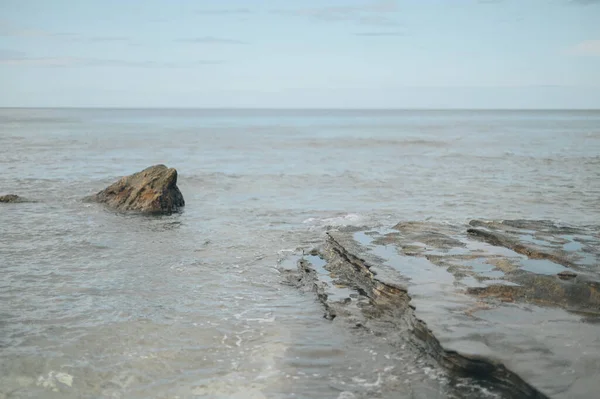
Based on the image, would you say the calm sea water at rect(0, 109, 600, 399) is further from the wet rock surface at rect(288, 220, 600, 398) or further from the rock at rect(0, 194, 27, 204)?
the rock at rect(0, 194, 27, 204)

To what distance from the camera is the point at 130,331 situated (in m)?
7.56

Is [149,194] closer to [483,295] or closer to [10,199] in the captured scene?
[10,199]

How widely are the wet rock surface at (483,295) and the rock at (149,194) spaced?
7097 mm

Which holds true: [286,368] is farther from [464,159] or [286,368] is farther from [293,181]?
[464,159]

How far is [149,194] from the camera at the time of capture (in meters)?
16.7

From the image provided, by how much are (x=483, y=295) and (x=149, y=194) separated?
1168 centimetres

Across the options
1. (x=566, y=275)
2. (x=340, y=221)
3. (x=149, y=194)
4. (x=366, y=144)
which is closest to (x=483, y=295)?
(x=566, y=275)

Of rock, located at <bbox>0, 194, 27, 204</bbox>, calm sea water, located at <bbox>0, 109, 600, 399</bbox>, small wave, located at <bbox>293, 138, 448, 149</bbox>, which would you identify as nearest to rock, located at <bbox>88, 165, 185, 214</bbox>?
calm sea water, located at <bbox>0, 109, 600, 399</bbox>

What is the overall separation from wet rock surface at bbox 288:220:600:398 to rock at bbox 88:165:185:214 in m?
7.10

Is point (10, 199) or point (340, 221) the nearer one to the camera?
point (340, 221)

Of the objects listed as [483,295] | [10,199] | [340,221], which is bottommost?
[340,221]

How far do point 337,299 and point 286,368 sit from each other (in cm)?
218

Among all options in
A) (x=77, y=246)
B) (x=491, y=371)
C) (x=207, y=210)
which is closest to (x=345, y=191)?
(x=207, y=210)

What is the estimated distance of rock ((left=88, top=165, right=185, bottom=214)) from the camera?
16.5m
